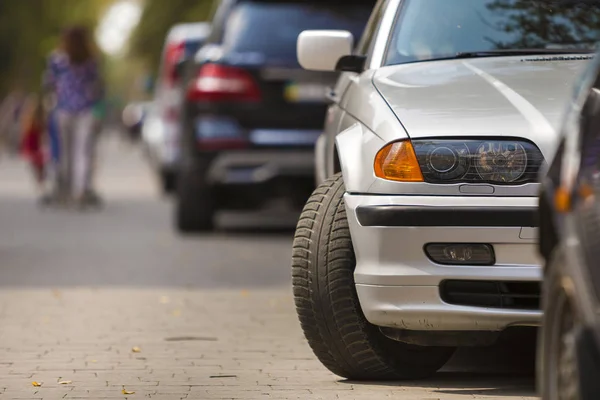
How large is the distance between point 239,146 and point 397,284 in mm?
7143

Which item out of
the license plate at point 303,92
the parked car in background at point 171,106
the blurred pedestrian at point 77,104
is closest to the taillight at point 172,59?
the parked car in background at point 171,106

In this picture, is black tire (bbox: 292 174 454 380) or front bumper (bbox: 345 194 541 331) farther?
black tire (bbox: 292 174 454 380)

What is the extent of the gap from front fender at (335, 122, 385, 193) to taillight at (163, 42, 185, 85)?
13.4 meters

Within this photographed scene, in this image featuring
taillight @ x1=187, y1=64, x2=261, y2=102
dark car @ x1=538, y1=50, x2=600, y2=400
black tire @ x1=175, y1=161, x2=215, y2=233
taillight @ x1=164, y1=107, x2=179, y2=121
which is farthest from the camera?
taillight @ x1=164, y1=107, x2=179, y2=121

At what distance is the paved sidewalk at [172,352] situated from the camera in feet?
20.9

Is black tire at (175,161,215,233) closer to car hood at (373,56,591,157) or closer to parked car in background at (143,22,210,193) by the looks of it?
parked car in background at (143,22,210,193)

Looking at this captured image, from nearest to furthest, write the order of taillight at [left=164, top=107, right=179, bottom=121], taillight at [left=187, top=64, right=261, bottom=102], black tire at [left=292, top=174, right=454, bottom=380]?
black tire at [left=292, top=174, right=454, bottom=380] → taillight at [left=187, top=64, right=261, bottom=102] → taillight at [left=164, top=107, right=179, bottom=121]

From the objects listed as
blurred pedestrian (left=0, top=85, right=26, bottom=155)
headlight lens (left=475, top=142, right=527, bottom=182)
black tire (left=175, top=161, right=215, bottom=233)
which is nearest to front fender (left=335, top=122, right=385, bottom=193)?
headlight lens (left=475, top=142, right=527, bottom=182)

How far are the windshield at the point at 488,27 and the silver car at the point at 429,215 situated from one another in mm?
104

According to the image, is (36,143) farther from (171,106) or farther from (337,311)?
(337,311)

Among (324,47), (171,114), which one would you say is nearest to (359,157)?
(324,47)

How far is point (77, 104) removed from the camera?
18.5 meters

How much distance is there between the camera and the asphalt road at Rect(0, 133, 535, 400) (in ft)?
21.8

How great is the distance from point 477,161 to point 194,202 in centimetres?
793
